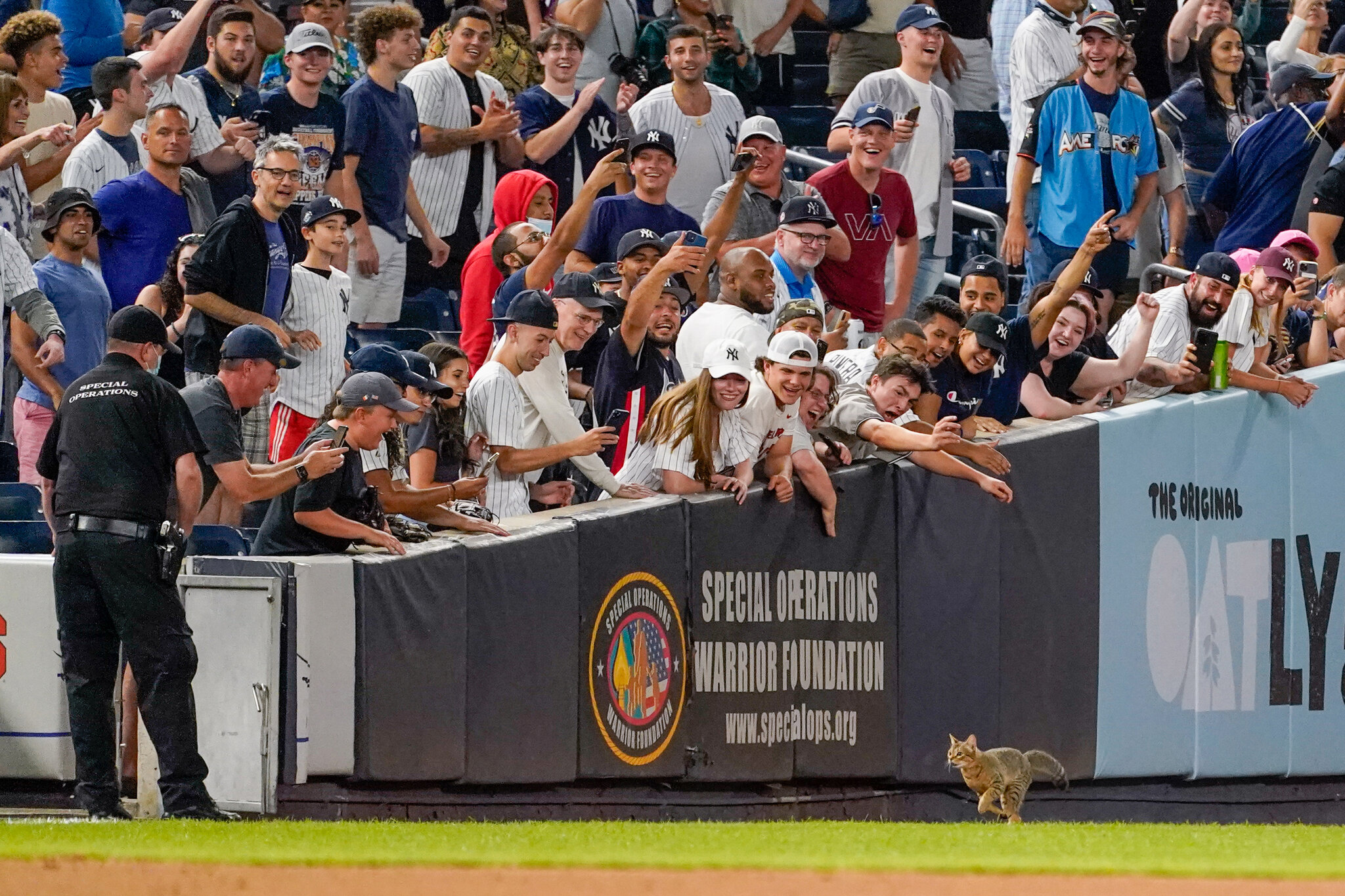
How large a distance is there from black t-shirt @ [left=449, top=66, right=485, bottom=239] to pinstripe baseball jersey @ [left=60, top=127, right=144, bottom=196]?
2.32m

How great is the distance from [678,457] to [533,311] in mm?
1062

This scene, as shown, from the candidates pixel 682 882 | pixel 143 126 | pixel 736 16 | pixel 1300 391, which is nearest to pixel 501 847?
pixel 682 882

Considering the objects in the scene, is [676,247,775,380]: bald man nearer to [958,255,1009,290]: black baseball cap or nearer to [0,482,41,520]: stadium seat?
[958,255,1009,290]: black baseball cap

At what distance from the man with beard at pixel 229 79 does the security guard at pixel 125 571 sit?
4.00 meters

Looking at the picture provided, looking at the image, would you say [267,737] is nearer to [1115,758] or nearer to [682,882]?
[682,882]

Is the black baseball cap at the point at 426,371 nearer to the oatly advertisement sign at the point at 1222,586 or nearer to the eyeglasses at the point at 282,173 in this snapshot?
the eyeglasses at the point at 282,173

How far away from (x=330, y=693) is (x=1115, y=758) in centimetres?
605

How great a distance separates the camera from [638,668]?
969 cm

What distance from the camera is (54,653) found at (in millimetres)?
A: 8289

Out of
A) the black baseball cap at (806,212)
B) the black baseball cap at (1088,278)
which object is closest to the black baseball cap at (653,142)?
the black baseball cap at (806,212)

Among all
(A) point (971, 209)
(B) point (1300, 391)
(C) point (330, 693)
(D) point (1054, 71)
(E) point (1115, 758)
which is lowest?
(E) point (1115, 758)

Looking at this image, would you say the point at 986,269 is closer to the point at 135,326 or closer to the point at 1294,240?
the point at 1294,240

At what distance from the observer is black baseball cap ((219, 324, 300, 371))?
812 cm

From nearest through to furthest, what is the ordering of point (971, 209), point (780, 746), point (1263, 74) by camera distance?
1. point (780, 746)
2. point (971, 209)
3. point (1263, 74)
